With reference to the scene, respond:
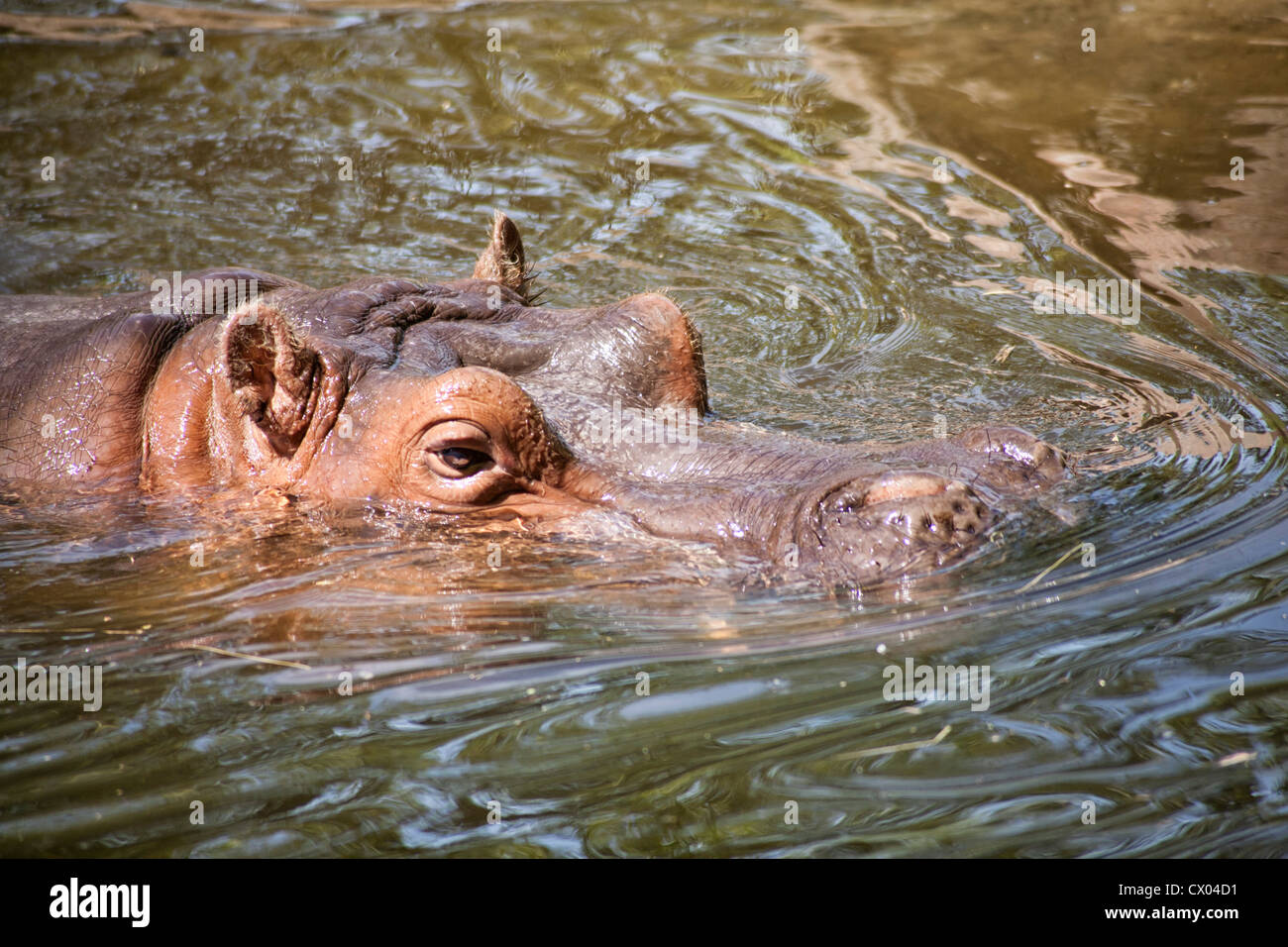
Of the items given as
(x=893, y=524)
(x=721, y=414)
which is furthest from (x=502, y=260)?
(x=893, y=524)

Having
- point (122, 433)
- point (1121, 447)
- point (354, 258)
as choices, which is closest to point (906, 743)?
point (1121, 447)

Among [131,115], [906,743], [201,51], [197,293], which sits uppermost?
[201,51]

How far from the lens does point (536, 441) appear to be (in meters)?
5.23

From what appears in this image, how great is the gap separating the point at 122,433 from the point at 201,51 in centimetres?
789

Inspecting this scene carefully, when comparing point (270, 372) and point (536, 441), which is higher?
Answer: point (270, 372)

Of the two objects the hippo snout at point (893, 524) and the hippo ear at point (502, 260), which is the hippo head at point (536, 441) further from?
the hippo ear at point (502, 260)

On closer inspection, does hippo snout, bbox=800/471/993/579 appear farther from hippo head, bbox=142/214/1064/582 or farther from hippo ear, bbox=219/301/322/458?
hippo ear, bbox=219/301/322/458

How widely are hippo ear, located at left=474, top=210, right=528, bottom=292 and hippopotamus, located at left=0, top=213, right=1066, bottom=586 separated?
2.31 feet

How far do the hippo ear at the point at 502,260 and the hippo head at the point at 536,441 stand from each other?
81cm

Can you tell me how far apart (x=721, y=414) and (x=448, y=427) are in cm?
215

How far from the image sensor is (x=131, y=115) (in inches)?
455

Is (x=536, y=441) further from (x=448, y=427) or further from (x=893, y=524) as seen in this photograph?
(x=893, y=524)

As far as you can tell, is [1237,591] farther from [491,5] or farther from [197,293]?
[491,5]
